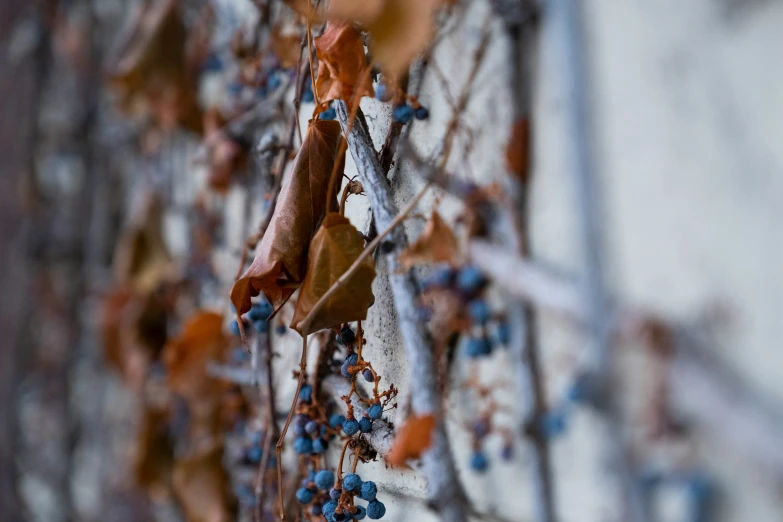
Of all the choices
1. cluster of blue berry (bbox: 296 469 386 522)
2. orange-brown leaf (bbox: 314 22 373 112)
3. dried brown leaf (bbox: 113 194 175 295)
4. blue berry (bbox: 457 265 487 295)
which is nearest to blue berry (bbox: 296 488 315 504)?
cluster of blue berry (bbox: 296 469 386 522)

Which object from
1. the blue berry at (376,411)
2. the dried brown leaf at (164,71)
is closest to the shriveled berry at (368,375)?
the blue berry at (376,411)

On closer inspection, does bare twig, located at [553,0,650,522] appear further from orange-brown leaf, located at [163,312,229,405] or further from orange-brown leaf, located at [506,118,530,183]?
orange-brown leaf, located at [163,312,229,405]

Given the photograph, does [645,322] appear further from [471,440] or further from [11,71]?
[11,71]

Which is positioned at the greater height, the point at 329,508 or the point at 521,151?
the point at 521,151

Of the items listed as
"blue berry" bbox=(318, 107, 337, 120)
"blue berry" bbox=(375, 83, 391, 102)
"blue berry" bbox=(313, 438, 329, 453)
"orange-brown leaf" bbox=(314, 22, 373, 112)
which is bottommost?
"blue berry" bbox=(313, 438, 329, 453)

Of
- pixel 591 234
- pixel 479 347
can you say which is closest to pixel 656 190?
pixel 591 234

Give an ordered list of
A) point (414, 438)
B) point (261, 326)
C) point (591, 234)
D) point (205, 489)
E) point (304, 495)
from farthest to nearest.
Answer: point (205, 489) < point (261, 326) < point (304, 495) < point (414, 438) < point (591, 234)

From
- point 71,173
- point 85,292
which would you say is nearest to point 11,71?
point 71,173

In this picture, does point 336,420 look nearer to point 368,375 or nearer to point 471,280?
point 368,375
